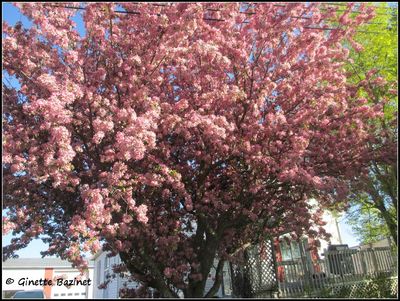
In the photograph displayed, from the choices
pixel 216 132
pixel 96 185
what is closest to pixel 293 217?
pixel 216 132

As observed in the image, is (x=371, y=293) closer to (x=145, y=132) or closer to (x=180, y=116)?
(x=180, y=116)

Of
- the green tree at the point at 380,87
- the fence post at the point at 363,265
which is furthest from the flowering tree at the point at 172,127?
the fence post at the point at 363,265

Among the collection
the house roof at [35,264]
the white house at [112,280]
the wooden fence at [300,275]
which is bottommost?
the wooden fence at [300,275]

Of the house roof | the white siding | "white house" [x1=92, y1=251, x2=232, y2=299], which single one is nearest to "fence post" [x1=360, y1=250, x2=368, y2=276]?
"white house" [x1=92, y1=251, x2=232, y2=299]

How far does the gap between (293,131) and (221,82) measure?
6.62 ft

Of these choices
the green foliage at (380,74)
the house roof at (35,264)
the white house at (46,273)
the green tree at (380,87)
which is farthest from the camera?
the house roof at (35,264)

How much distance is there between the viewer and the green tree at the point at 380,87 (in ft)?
35.0

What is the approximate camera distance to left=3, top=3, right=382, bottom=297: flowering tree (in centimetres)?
774

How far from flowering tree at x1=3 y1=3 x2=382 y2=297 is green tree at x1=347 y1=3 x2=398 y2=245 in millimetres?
653

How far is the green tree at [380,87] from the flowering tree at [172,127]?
25.7 inches

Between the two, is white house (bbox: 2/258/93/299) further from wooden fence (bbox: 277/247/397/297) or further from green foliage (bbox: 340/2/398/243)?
green foliage (bbox: 340/2/398/243)

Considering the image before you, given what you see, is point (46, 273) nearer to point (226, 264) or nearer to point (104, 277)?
point (104, 277)

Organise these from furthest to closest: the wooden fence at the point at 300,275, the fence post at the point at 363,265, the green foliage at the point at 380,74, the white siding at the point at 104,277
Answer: the white siding at the point at 104,277, the fence post at the point at 363,265, the wooden fence at the point at 300,275, the green foliage at the point at 380,74

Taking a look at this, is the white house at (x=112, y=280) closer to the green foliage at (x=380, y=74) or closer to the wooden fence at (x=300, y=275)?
the wooden fence at (x=300, y=275)
